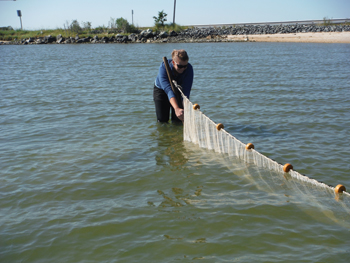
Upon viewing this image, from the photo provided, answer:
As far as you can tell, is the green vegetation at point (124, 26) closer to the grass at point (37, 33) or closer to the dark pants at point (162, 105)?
the grass at point (37, 33)

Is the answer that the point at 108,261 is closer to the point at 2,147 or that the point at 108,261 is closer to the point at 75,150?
the point at 75,150

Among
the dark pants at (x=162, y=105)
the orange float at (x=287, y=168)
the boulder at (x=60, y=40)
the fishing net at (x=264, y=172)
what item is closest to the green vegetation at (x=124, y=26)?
the boulder at (x=60, y=40)

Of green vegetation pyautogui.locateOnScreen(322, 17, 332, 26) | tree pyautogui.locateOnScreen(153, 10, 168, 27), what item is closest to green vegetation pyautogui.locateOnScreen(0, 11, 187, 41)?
tree pyautogui.locateOnScreen(153, 10, 168, 27)

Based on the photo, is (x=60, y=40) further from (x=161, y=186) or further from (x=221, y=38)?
(x=161, y=186)

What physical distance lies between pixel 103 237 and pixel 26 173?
2.81 metres

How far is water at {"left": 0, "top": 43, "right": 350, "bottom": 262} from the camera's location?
4207mm

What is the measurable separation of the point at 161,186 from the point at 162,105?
324 cm

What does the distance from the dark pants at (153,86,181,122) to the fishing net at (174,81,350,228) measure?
836 millimetres

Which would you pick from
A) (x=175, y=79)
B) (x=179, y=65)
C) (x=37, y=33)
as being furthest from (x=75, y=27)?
(x=179, y=65)

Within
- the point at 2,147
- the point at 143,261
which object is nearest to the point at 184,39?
the point at 2,147

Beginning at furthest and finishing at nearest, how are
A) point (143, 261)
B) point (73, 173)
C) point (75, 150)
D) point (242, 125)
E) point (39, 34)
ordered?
point (39, 34)
point (242, 125)
point (75, 150)
point (73, 173)
point (143, 261)

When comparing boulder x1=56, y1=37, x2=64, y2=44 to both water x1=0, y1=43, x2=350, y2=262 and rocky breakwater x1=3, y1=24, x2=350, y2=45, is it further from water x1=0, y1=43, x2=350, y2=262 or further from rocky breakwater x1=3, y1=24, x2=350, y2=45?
water x1=0, y1=43, x2=350, y2=262

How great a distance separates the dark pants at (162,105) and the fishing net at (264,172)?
2.74 ft

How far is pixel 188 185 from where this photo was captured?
5.88 meters
